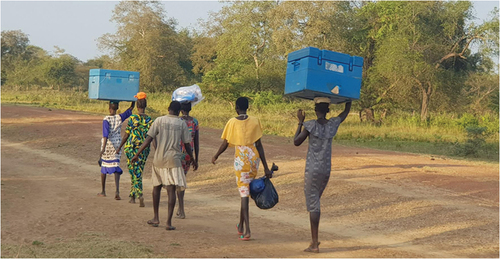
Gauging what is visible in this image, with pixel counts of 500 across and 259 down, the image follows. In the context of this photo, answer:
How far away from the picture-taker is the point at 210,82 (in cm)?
3369

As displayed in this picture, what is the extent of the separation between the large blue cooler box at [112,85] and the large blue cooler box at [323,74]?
4.51m

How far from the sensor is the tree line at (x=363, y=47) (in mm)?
29703

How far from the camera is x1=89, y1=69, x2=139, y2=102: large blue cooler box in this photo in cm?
995

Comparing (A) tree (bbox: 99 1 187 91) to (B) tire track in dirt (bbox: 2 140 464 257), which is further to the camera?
(A) tree (bbox: 99 1 187 91)

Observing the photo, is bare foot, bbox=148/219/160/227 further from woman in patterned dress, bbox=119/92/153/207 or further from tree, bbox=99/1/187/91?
tree, bbox=99/1/187/91

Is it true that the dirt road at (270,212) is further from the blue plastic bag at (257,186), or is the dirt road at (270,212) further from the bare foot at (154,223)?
the blue plastic bag at (257,186)

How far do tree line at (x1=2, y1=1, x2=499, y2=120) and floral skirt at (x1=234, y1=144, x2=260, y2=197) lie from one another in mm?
23409

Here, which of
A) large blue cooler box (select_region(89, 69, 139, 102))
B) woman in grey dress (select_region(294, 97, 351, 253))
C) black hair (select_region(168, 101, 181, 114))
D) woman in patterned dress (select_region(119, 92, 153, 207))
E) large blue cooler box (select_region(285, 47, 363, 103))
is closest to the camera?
large blue cooler box (select_region(285, 47, 363, 103))

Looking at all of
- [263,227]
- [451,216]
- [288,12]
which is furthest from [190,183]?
[288,12]

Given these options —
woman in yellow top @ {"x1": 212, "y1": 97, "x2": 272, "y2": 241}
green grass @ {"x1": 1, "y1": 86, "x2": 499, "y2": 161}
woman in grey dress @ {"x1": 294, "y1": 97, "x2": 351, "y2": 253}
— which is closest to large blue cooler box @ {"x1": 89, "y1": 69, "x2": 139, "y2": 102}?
woman in yellow top @ {"x1": 212, "y1": 97, "x2": 272, "y2": 241}

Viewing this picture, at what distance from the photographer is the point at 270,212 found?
9141 mm

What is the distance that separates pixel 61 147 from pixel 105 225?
1008cm

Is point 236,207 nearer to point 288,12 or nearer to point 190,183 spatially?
point 190,183

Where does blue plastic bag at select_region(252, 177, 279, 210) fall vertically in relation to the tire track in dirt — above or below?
above
